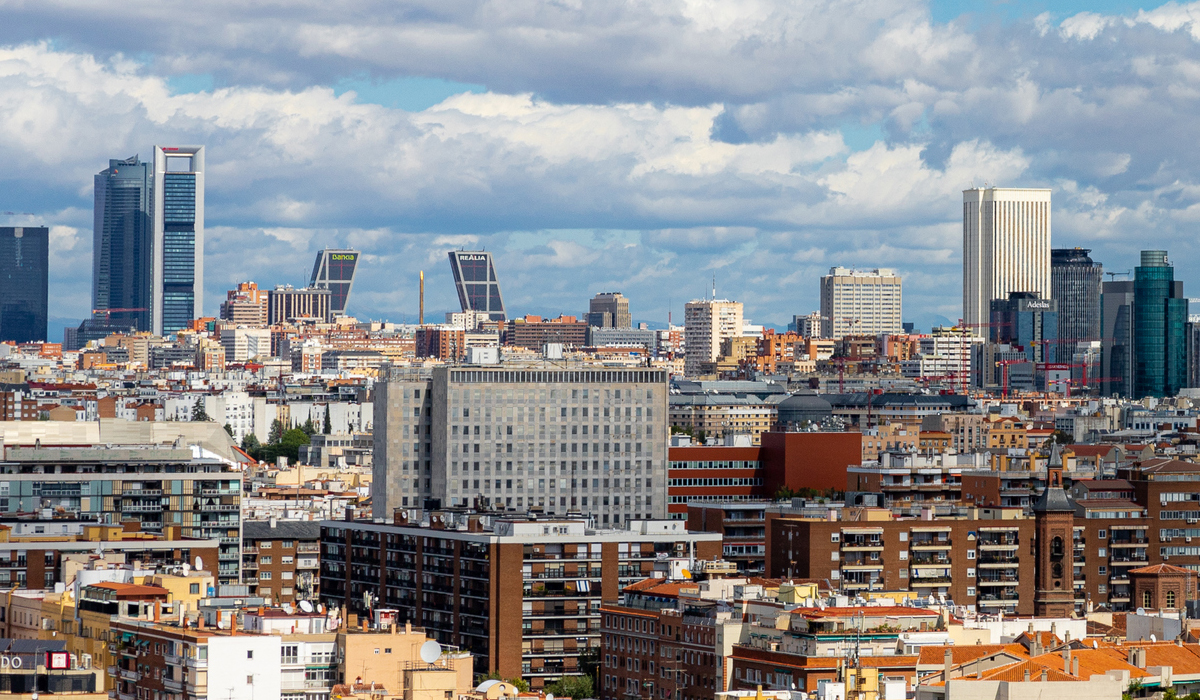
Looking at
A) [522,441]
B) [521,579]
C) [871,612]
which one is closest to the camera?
[871,612]

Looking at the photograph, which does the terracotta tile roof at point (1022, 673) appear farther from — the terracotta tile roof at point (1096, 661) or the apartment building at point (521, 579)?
the apartment building at point (521, 579)

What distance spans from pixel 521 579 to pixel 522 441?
130 feet

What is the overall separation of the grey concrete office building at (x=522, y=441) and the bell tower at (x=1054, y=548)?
1269 inches

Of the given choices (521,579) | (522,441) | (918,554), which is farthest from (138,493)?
(918,554)

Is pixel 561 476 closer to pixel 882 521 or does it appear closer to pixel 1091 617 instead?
pixel 882 521

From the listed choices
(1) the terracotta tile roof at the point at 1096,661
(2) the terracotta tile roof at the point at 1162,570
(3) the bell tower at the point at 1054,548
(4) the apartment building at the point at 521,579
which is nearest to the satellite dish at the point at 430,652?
(1) the terracotta tile roof at the point at 1096,661

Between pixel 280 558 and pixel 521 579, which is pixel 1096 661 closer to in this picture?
pixel 521 579

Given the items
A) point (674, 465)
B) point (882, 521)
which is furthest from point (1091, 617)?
point (674, 465)

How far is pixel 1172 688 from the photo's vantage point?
237ft

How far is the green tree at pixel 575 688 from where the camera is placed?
95.0 meters

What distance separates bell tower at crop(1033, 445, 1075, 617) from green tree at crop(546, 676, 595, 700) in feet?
80.1

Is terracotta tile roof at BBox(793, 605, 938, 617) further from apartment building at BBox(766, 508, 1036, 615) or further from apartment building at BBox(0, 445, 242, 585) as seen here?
apartment building at BBox(0, 445, 242, 585)

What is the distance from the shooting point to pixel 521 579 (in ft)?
338

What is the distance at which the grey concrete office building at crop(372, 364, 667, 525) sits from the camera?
5531 inches
